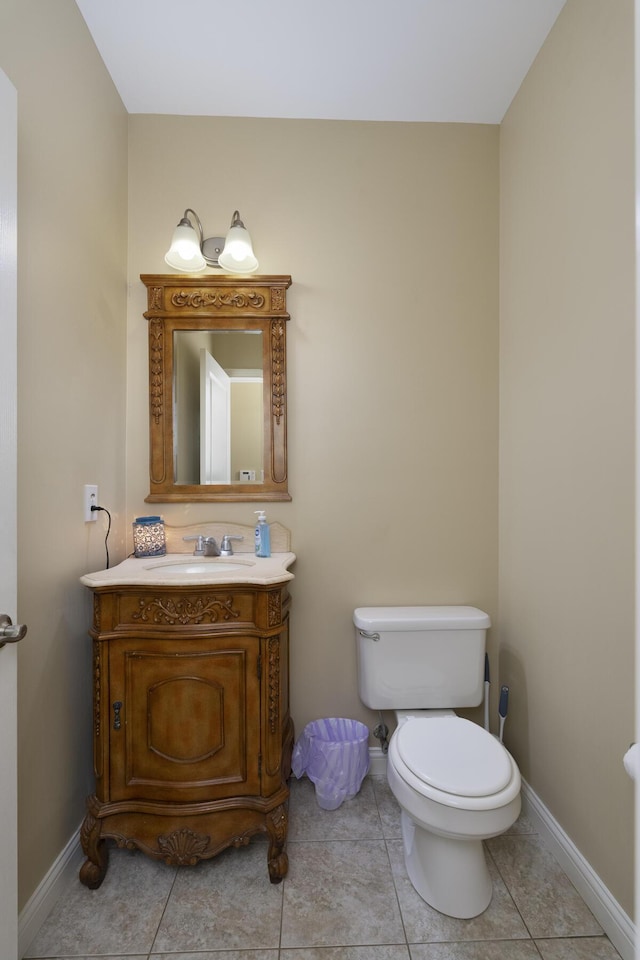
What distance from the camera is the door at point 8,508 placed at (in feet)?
3.19

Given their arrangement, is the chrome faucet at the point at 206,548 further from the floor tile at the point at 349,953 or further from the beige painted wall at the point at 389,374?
the floor tile at the point at 349,953

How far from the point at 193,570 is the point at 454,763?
42.4 inches

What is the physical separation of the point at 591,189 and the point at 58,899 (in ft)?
8.62

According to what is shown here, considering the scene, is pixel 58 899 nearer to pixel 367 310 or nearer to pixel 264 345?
pixel 264 345

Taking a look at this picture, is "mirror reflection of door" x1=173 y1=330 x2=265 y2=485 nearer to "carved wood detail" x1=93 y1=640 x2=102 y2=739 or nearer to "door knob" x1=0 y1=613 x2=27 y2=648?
"carved wood detail" x1=93 y1=640 x2=102 y2=739

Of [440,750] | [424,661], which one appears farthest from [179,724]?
[424,661]

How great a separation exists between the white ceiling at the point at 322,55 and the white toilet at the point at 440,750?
2060 mm

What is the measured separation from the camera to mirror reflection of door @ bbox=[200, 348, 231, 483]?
6.34 ft

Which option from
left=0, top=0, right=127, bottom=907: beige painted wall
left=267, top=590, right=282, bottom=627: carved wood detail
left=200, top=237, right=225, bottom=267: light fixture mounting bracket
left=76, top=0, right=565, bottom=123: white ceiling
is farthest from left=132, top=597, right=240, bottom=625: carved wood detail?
left=76, top=0, right=565, bottom=123: white ceiling

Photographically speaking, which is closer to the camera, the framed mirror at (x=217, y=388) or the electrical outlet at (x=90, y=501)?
the electrical outlet at (x=90, y=501)

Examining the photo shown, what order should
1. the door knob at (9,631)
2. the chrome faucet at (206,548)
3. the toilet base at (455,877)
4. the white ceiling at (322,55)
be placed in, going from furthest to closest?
the chrome faucet at (206,548)
the white ceiling at (322,55)
the toilet base at (455,877)
the door knob at (9,631)

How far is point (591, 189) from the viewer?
4.51 feet

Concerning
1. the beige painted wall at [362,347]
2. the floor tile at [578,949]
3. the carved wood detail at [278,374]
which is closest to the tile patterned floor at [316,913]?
the floor tile at [578,949]

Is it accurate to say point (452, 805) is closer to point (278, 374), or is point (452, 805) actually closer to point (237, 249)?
point (278, 374)
